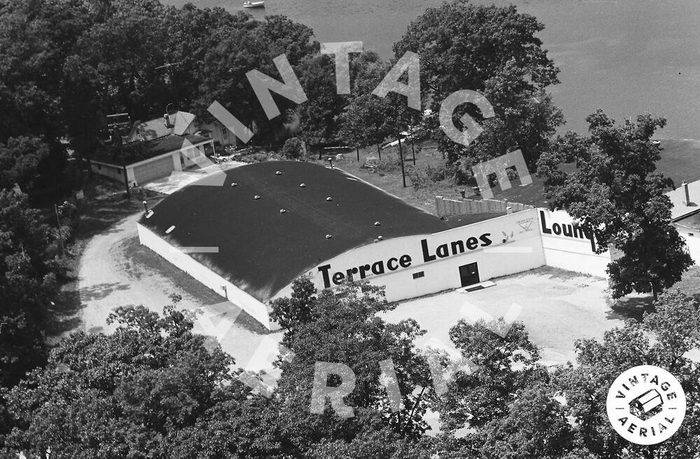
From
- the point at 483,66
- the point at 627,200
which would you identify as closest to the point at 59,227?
the point at 483,66

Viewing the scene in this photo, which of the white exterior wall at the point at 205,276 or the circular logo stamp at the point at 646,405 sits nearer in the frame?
the circular logo stamp at the point at 646,405

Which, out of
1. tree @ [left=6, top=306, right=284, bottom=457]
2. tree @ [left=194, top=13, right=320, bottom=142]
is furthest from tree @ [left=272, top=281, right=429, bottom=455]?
tree @ [left=194, top=13, right=320, bottom=142]

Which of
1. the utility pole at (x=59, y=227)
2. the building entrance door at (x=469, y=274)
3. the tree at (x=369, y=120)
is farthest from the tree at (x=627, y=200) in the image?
the utility pole at (x=59, y=227)

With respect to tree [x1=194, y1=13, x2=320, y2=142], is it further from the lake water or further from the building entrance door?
the building entrance door

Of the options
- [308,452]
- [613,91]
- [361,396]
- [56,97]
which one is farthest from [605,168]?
[613,91]

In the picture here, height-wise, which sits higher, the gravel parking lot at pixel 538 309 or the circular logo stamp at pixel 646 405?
the circular logo stamp at pixel 646 405

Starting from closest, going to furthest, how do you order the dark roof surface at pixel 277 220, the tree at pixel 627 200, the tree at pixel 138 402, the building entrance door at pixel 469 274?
the tree at pixel 138 402 → the tree at pixel 627 200 → the dark roof surface at pixel 277 220 → the building entrance door at pixel 469 274

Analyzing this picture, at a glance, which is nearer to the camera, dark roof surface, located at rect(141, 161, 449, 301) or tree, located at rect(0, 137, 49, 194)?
dark roof surface, located at rect(141, 161, 449, 301)

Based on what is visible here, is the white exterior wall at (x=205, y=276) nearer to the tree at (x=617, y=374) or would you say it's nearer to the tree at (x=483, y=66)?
the tree at (x=617, y=374)
